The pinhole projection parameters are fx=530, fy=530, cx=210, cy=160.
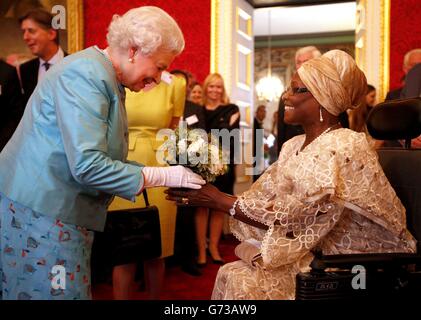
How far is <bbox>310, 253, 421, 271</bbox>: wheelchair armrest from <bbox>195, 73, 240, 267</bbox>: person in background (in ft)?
11.1

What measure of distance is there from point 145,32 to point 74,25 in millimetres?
6287

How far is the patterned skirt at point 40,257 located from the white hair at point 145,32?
615 millimetres

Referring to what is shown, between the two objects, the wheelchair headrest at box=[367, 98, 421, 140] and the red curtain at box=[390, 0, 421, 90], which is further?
the red curtain at box=[390, 0, 421, 90]

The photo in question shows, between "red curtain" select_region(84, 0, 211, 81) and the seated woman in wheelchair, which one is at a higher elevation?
"red curtain" select_region(84, 0, 211, 81)

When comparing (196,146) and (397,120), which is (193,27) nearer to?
(397,120)

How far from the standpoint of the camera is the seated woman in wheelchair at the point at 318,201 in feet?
6.38

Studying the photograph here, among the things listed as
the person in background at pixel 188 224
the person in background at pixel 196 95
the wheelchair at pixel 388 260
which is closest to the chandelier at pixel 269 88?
the person in background at pixel 196 95

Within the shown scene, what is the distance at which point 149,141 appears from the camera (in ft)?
10.5

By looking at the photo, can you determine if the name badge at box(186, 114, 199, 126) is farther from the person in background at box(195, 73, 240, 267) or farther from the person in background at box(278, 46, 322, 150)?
the person in background at box(278, 46, 322, 150)

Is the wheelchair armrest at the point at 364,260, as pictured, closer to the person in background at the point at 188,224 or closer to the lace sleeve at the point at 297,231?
the lace sleeve at the point at 297,231

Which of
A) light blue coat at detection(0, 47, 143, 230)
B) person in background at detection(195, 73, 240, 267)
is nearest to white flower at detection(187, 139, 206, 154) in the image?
light blue coat at detection(0, 47, 143, 230)

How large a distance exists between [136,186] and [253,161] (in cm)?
585

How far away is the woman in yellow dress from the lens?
3.20 m

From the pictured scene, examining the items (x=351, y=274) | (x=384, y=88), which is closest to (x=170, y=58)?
(x=351, y=274)
